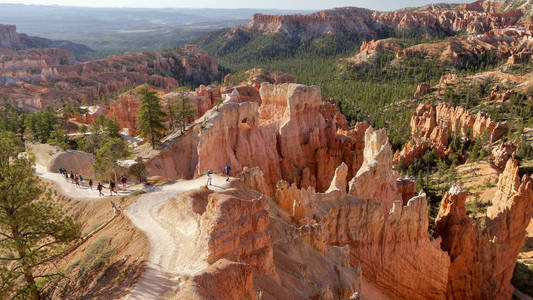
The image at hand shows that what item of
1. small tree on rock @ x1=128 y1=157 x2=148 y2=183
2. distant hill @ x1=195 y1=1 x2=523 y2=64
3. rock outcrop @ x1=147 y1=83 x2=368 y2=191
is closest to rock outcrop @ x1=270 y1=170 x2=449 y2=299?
rock outcrop @ x1=147 y1=83 x2=368 y2=191

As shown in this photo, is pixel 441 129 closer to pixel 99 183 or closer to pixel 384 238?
pixel 384 238

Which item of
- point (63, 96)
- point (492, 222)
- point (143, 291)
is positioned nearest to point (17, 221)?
point (143, 291)

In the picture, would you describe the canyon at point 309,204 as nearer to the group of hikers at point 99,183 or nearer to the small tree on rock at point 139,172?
the group of hikers at point 99,183

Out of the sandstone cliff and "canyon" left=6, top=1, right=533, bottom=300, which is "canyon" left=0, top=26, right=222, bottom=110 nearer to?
"canyon" left=6, top=1, right=533, bottom=300

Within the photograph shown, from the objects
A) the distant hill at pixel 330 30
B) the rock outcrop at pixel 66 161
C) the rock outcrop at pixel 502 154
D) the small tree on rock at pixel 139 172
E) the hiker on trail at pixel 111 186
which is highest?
the distant hill at pixel 330 30

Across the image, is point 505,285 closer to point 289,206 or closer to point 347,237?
point 347,237

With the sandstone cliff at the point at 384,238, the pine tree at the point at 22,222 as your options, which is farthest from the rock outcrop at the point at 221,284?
the sandstone cliff at the point at 384,238
